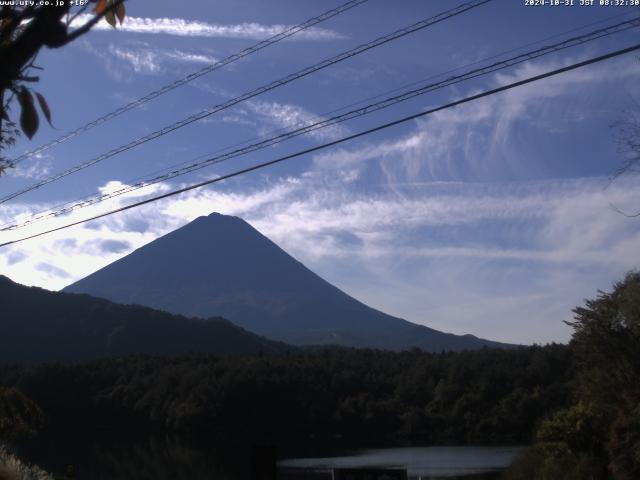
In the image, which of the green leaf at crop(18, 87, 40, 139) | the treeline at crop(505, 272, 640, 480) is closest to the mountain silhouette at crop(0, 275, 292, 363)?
the treeline at crop(505, 272, 640, 480)

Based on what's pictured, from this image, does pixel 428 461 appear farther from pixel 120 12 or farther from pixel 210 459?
pixel 120 12

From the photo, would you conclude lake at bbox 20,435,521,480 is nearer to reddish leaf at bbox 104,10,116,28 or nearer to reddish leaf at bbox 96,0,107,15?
reddish leaf at bbox 104,10,116,28

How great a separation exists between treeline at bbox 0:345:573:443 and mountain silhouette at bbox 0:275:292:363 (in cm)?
1744

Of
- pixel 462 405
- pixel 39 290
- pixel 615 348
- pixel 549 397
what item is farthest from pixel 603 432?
pixel 39 290

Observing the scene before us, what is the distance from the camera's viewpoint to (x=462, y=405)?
6481cm

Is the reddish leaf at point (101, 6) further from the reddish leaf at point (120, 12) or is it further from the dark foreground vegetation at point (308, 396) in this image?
the dark foreground vegetation at point (308, 396)

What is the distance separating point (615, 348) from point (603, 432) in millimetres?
2262

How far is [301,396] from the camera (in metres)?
70.1

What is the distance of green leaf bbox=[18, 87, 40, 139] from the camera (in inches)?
133

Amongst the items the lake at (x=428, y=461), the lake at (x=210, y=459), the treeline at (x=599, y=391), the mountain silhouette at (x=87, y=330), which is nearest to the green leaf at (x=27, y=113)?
the treeline at (x=599, y=391)

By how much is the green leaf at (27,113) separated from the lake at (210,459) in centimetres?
3151

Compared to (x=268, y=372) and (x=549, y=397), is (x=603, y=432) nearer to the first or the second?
(x=549, y=397)

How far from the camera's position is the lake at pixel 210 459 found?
128ft

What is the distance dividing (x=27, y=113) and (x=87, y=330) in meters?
103
